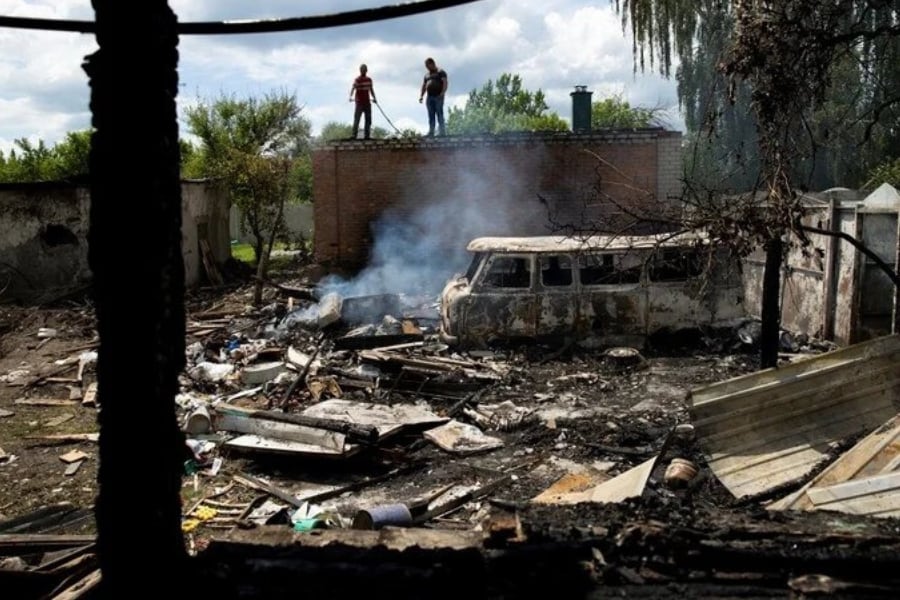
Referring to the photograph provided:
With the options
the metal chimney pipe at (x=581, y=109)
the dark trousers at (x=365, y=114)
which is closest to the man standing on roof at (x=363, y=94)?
the dark trousers at (x=365, y=114)

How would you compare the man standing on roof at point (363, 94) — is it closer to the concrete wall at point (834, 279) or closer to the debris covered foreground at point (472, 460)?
the debris covered foreground at point (472, 460)

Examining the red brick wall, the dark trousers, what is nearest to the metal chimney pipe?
the red brick wall

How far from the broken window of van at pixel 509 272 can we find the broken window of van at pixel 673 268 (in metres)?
1.94

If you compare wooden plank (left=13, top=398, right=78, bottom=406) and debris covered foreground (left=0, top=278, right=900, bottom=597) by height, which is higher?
debris covered foreground (left=0, top=278, right=900, bottom=597)

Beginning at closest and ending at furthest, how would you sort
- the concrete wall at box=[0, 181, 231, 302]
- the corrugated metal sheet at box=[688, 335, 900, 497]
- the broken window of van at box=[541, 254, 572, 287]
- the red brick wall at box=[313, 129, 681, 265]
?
the corrugated metal sheet at box=[688, 335, 900, 497]
the broken window of van at box=[541, 254, 572, 287]
the red brick wall at box=[313, 129, 681, 265]
the concrete wall at box=[0, 181, 231, 302]

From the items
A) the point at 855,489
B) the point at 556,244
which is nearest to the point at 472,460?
the point at 855,489

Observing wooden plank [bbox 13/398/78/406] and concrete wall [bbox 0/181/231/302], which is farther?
concrete wall [bbox 0/181/231/302]

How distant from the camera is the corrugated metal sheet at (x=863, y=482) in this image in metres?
4.30

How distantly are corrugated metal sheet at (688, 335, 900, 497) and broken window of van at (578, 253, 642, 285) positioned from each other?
16.7ft

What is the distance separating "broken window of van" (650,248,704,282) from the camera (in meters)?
10.9

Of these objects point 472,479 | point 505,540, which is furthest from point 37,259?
point 505,540

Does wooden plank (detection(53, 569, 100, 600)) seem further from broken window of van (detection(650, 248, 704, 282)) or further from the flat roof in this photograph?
broken window of van (detection(650, 248, 704, 282))

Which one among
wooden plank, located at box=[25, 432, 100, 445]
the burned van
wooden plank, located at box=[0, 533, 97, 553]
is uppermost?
the burned van

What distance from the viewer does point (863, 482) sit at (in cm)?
443
